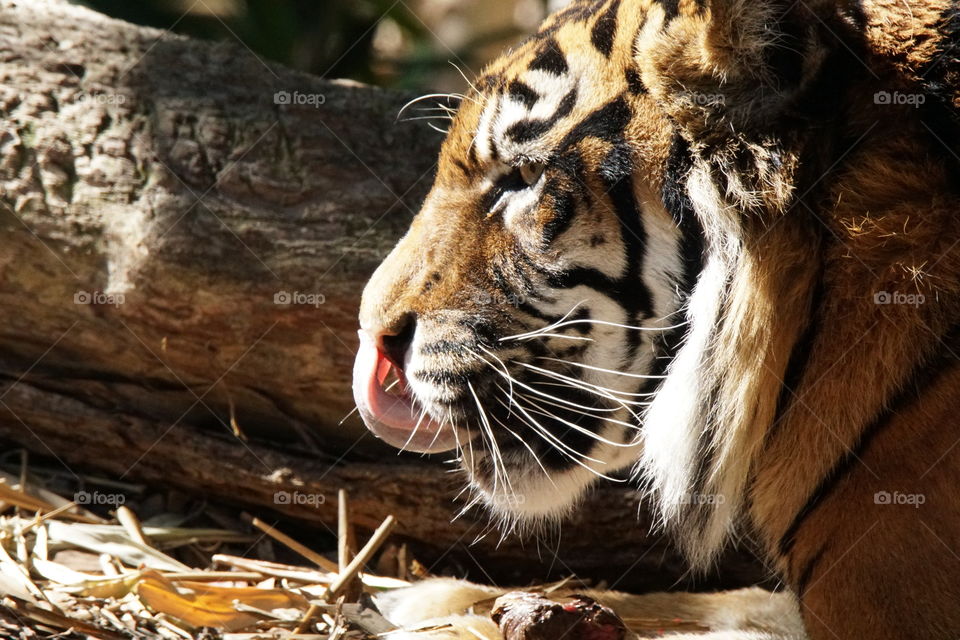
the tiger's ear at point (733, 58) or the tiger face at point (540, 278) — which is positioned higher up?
the tiger's ear at point (733, 58)

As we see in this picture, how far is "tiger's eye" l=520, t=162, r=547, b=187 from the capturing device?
1678 millimetres

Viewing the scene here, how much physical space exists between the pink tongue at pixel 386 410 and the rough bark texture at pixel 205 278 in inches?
20.8

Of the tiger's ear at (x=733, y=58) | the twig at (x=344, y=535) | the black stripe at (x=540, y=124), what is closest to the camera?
the tiger's ear at (x=733, y=58)

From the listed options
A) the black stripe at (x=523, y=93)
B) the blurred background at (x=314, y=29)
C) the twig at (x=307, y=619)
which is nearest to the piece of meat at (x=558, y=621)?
the twig at (x=307, y=619)

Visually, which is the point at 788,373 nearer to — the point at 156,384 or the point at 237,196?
the point at 237,196

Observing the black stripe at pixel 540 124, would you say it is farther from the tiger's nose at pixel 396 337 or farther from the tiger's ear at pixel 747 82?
the tiger's nose at pixel 396 337

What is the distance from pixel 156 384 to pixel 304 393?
0.38m

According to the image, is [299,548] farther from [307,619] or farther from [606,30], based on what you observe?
[606,30]

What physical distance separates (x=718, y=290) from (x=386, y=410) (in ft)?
2.12

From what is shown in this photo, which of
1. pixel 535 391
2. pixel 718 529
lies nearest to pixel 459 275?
Answer: pixel 535 391

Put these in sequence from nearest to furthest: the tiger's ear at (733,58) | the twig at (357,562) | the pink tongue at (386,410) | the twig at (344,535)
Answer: the tiger's ear at (733,58) → the pink tongue at (386,410) → the twig at (357,562) → the twig at (344,535)

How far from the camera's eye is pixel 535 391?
5.67ft

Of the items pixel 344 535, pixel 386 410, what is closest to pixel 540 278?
pixel 386 410

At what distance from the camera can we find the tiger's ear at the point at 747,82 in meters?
1.46
